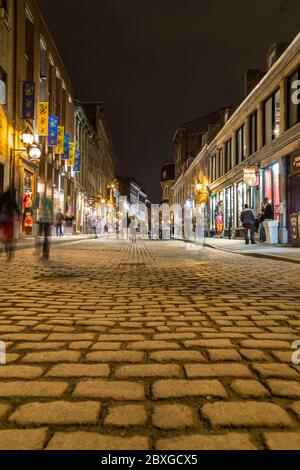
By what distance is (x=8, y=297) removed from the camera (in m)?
5.55

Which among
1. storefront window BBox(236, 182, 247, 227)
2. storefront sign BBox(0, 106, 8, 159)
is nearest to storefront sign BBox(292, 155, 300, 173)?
storefront window BBox(236, 182, 247, 227)

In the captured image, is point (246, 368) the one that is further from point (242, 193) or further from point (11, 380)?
point (242, 193)

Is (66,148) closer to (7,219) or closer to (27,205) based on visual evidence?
(27,205)

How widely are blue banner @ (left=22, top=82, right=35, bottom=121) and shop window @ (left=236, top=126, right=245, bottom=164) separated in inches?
498

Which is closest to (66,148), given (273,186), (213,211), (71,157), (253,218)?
(71,157)

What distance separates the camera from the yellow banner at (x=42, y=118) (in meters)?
27.0

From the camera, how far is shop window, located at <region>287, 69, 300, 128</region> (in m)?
18.3

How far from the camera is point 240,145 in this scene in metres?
28.0

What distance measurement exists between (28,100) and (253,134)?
41.3 feet

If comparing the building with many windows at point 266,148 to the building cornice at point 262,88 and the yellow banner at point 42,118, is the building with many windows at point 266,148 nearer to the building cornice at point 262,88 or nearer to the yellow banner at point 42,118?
the building cornice at point 262,88

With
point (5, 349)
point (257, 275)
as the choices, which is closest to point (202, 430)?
point (5, 349)

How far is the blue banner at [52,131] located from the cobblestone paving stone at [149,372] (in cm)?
2509

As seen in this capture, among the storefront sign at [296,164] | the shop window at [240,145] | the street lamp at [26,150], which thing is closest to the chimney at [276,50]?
the storefront sign at [296,164]
